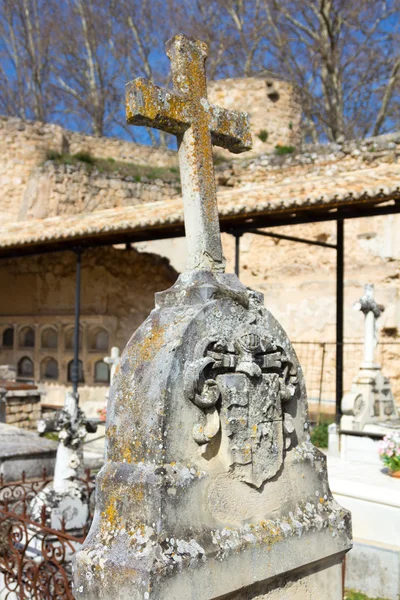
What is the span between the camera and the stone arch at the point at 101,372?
14.6m

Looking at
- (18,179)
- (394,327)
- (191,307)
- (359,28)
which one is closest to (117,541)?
(191,307)

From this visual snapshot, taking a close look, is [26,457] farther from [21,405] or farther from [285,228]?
[285,228]

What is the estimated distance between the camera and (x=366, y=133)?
22.6 m

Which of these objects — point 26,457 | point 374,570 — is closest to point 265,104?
Answer: point 26,457

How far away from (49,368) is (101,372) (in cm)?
141

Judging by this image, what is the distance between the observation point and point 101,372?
14688mm

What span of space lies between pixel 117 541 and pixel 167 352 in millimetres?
608

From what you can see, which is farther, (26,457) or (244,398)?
(26,457)

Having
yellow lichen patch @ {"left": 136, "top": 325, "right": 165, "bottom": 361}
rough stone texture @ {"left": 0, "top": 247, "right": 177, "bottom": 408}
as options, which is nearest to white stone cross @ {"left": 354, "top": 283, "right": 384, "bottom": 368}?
rough stone texture @ {"left": 0, "top": 247, "right": 177, "bottom": 408}

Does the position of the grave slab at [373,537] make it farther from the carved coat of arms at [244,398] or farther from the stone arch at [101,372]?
the stone arch at [101,372]

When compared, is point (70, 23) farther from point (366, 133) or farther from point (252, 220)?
point (252, 220)

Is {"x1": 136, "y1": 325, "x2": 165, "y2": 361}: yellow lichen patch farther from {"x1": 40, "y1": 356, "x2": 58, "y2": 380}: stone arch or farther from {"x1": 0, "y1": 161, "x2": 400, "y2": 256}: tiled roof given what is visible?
{"x1": 40, "y1": 356, "x2": 58, "y2": 380}: stone arch

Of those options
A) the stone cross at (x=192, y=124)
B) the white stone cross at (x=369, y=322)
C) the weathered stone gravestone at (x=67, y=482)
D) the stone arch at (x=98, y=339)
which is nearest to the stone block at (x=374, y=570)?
the weathered stone gravestone at (x=67, y=482)

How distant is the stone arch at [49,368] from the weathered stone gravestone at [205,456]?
1300cm
